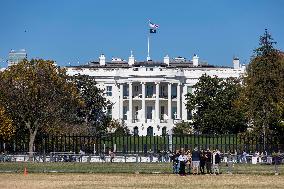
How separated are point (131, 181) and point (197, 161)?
11.9m

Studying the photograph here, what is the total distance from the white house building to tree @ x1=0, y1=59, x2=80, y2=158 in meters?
67.1

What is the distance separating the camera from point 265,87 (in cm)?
9612

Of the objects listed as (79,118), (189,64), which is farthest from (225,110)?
(189,64)

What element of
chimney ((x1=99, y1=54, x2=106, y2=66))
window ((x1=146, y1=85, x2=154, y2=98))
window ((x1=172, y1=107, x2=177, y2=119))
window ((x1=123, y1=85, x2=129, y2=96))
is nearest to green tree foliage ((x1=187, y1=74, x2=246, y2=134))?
window ((x1=172, y1=107, x2=177, y2=119))

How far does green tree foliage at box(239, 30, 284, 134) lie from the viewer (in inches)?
3706

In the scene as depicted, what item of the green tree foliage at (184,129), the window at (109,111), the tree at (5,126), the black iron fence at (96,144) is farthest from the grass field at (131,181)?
the window at (109,111)

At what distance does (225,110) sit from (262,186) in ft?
259

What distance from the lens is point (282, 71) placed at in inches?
3814

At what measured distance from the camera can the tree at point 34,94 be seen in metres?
96.6

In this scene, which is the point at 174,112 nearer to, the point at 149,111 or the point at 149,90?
the point at 149,111

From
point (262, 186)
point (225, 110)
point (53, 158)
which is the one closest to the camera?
point (262, 186)

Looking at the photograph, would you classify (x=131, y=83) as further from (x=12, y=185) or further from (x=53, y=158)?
(x=12, y=185)

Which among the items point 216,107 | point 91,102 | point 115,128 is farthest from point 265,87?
point 115,128

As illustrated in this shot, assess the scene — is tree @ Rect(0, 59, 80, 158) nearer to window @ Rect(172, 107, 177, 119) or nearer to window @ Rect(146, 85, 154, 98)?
window @ Rect(172, 107, 177, 119)
